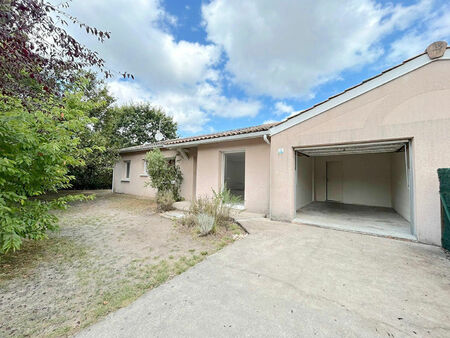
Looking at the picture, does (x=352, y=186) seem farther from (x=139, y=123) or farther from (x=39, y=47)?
(x=139, y=123)

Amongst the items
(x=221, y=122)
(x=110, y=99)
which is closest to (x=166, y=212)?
(x=110, y=99)

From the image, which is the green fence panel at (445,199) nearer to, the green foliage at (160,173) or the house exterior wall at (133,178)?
the green foliage at (160,173)

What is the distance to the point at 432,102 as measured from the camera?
4.16 m

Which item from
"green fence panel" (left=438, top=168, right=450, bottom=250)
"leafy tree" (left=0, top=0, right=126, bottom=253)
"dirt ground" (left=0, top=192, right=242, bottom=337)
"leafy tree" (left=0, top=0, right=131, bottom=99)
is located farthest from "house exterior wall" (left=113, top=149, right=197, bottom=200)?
"green fence panel" (left=438, top=168, right=450, bottom=250)

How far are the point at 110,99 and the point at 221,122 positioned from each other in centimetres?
1102

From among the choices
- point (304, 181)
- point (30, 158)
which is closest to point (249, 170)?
point (304, 181)

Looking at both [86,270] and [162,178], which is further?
[162,178]

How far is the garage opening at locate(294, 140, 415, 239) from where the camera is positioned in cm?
693

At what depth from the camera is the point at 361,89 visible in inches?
192

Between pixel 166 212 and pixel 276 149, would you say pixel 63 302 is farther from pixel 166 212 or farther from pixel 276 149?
pixel 276 149

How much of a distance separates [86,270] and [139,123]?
872 inches

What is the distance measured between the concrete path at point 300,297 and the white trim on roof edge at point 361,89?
3816 mm

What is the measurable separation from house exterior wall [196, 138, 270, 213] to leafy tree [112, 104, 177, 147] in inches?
658

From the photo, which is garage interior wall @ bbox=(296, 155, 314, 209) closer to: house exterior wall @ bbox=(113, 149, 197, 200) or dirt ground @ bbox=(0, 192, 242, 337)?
dirt ground @ bbox=(0, 192, 242, 337)
